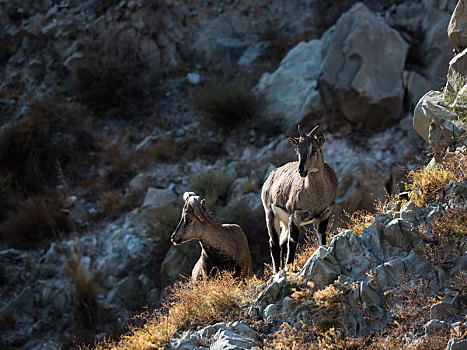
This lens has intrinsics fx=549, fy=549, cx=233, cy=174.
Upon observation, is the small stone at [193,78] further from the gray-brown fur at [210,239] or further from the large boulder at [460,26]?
the large boulder at [460,26]

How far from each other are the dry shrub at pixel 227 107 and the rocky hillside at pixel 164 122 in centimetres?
5

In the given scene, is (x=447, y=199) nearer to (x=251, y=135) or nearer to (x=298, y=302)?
(x=298, y=302)

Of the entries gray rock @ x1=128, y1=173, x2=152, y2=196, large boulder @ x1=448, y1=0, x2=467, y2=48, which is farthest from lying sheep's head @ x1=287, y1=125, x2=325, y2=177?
gray rock @ x1=128, y1=173, x2=152, y2=196

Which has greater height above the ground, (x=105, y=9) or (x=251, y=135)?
(x=105, y=9)

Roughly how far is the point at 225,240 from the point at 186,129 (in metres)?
8.70

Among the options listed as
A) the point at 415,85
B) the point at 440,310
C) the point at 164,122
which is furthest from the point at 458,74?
the point at 164,122

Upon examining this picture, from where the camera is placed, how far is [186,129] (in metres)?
16.4

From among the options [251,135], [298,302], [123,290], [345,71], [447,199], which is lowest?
[123,290]

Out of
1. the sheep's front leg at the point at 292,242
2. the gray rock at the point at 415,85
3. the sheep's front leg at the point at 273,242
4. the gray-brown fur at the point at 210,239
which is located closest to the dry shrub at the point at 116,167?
the gray-brown fur at the point at 210,239

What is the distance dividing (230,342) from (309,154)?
8.23ft

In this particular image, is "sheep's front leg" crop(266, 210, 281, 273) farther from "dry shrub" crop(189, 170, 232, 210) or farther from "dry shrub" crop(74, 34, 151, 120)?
"dry shrub" crop(74, 34, 151, 120)

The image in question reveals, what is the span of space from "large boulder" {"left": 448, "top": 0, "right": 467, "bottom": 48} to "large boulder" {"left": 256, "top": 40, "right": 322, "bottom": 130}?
23.6 feet

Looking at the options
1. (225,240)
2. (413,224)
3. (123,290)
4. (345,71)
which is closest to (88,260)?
(123,290)

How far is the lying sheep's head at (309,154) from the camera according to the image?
6.81 m
